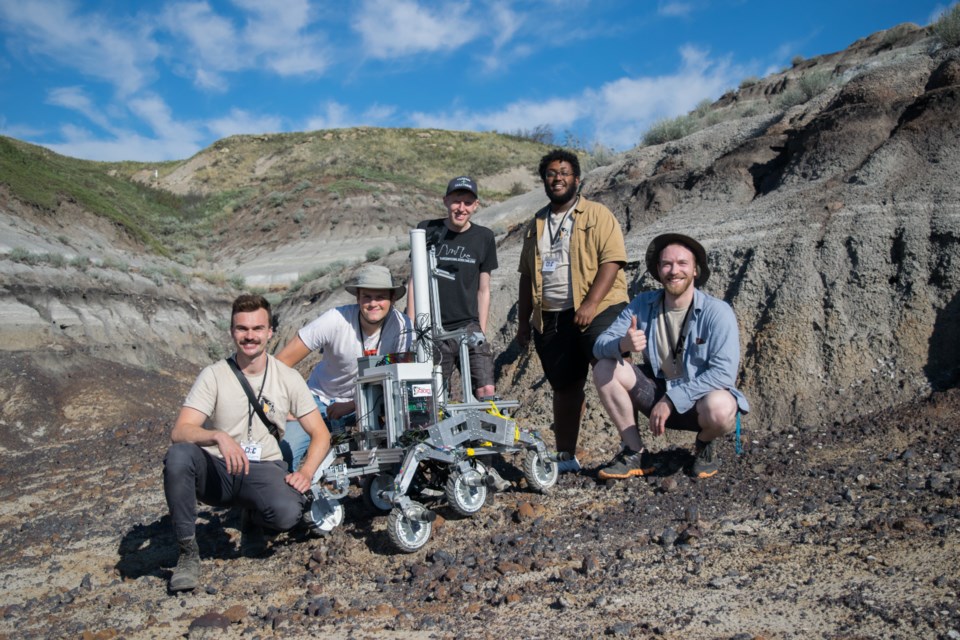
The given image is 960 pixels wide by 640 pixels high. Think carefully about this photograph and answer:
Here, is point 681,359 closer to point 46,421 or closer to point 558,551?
point 558,551

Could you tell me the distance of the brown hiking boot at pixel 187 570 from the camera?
13.4 feet

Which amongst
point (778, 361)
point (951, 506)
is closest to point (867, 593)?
point (951, 506)

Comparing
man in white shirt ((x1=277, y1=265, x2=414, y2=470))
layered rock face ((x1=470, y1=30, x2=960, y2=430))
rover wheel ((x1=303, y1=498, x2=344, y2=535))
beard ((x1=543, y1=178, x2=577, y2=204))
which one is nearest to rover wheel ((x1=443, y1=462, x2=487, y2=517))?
rover wheel ((x1=303, y1=498, x2=344, y2=535))

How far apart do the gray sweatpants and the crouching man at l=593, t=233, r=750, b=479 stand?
2143 mm

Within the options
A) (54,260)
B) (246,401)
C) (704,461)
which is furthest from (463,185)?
(54,260)

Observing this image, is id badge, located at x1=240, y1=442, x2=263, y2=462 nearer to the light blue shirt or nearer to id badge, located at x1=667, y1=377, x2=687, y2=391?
the light blue shirt

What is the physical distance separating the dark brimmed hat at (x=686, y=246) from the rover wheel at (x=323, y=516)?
2538 millimetres

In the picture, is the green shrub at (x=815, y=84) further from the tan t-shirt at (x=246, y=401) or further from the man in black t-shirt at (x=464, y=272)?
the tan t-shirt at (x=246, y=401)

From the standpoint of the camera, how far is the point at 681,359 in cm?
502

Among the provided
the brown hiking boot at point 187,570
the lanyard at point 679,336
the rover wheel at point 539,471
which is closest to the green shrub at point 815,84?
the lanyard at point 679,336

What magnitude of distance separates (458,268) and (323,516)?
1.94 m

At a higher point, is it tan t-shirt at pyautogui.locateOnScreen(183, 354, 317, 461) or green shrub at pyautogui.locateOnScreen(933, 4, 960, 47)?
green shrub at pyautogui.locateOnScreen(933, 4, 960, 47)

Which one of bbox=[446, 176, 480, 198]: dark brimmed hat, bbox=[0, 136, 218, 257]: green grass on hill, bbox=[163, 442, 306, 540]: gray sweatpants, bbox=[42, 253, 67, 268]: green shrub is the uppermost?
bbox=[0, 136, 218, 257]: green grass on hill

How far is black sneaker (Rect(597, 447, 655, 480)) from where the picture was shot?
5242mm
